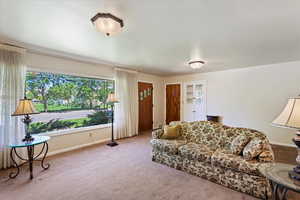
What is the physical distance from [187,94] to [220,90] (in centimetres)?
137

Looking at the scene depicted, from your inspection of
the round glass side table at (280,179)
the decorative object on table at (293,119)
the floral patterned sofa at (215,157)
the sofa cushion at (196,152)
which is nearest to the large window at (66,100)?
the floral patterned sofa at (215,157)

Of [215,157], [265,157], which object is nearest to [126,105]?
[215,157]

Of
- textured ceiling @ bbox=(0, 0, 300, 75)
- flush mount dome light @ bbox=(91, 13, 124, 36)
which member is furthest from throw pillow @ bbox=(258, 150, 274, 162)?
flush mount dome light @ bbox=(91, 13, 124, 36)

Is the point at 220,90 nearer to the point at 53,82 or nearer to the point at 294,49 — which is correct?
the point at 294,49

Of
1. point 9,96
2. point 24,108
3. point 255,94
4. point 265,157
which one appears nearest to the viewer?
point 265,157

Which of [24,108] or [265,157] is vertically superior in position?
[24,108]

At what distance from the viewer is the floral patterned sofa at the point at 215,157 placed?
2.16m

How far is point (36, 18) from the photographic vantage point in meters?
2.09

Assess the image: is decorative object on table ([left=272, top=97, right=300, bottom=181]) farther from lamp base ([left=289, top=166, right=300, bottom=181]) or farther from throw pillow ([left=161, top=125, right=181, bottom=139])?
throw pillow ([left=161, top=125, right=181, bottom=139])

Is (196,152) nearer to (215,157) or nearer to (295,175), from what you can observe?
(215,157)

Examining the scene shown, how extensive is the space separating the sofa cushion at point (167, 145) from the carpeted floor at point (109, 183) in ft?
1.10

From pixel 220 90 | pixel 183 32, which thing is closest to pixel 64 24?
pixel 183 32

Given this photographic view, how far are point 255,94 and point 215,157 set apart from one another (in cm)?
349

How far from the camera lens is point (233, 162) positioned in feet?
7.45
